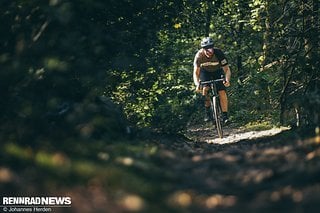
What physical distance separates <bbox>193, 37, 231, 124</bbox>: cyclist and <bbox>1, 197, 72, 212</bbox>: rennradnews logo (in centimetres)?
833

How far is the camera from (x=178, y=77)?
18844mm

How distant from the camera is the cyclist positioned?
13398 mm

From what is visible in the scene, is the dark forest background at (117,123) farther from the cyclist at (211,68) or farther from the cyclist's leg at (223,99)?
the cyclist's leg at (223,99)

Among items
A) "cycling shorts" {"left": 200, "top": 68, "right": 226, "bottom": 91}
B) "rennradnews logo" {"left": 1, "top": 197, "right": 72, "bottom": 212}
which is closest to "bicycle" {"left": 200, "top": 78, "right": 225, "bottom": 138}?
"cycling shorts" {"left": 200, "top": 68, "right": 226, "bottom": 91}

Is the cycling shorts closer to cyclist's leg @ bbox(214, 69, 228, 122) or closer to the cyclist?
the cyclist

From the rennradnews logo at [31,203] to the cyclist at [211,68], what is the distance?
8.33m

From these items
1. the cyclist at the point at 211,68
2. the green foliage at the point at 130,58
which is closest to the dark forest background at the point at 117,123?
the green foliage at the point at 130,58

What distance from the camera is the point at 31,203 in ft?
17.7

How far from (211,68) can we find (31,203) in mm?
8943

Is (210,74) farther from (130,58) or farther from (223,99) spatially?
(130,58)

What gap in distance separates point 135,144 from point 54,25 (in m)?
1.85

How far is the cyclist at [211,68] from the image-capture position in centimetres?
1340

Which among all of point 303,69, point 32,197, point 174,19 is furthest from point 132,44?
point 32,197

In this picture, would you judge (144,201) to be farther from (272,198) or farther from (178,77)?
(178,77)
